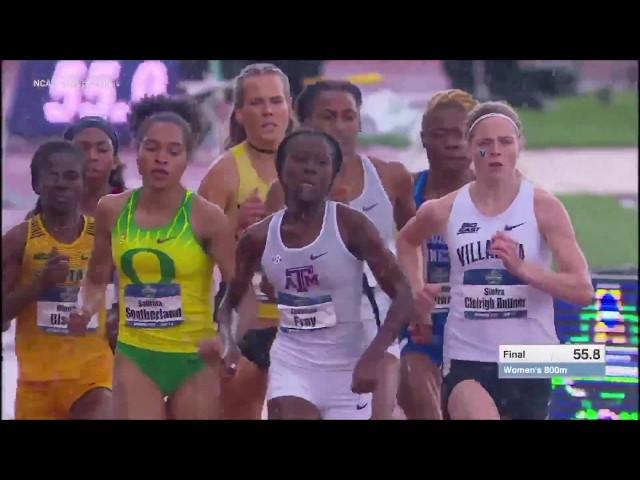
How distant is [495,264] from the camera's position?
3545 millimetres

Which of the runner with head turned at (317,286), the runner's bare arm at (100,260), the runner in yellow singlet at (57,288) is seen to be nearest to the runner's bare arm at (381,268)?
the runner with head turned at (317,286)

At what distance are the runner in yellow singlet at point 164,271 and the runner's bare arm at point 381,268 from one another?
46cm

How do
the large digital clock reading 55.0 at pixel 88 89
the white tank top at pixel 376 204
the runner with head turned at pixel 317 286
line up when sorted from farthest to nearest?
the large digital clock reading 55.0 at pixel 88 89
the white tank top at pixel 376 204
the runner with head turned at pixel 317 286

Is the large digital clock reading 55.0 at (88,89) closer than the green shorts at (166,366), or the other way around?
the green shorts at (166,366)

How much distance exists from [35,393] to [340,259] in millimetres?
1341

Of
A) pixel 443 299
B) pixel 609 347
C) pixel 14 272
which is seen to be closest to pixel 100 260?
pixel 14 272

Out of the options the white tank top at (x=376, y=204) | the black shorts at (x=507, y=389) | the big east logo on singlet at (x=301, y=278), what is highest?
the white tank top at (x=376, y=204)

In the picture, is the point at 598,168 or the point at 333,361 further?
the point at 598,168

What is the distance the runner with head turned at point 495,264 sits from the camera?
11.6 feet

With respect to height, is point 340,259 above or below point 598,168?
below

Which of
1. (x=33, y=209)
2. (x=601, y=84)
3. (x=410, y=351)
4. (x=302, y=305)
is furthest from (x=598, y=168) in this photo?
(x=33, y=209)

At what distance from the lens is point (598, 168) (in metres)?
3.71

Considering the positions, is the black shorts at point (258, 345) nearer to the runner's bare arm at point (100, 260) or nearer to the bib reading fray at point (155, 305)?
the bib reading fray at point (155, 305)

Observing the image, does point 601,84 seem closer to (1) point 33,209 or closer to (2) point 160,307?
(2) point 160,307
